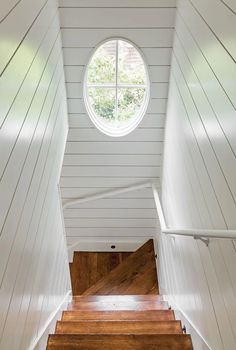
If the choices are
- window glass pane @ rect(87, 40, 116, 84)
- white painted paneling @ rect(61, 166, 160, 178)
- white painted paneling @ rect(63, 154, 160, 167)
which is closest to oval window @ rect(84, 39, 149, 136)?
window glass pane @ rect(87, 40, 116, 84)

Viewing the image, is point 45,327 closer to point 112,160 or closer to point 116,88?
point 112,160

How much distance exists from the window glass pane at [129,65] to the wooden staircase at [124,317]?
2264 millimetres

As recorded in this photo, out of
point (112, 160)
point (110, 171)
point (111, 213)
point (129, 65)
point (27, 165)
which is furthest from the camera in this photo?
point (111, 213)

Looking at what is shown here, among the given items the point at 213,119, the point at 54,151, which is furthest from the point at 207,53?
the point at 54,151

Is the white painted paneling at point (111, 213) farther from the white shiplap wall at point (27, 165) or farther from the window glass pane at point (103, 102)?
the white shiplap wall at point (27, 165)

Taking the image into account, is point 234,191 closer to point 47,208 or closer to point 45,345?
point 47,208

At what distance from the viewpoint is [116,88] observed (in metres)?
3.18

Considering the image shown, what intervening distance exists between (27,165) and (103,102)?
1992mm

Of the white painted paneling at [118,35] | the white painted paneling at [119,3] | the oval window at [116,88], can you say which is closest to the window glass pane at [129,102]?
the oval window at [116,88]

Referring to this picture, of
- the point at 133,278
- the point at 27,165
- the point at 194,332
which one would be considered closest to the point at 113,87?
the point at 27,165

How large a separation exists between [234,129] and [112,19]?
6.04 feet

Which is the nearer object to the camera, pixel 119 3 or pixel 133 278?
pixel 119 3

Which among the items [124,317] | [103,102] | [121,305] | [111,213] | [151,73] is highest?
[103,102]

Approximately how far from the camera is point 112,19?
8.19 ft
